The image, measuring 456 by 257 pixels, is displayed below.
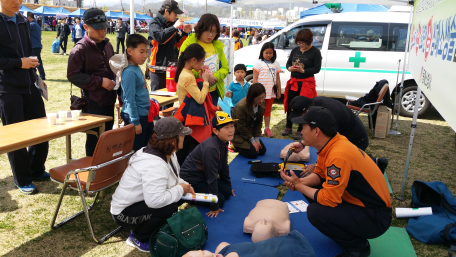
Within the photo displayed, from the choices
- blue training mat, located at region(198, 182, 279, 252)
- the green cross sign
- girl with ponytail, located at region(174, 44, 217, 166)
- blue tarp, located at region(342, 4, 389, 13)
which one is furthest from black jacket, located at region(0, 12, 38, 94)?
blue tarp, located at region(342, 4, 389, 13)

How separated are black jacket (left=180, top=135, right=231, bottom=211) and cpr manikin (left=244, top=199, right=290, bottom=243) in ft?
1.56

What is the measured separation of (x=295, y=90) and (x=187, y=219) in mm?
3665

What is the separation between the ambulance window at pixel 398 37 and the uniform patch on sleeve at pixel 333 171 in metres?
5.96

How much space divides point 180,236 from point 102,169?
917 millimetres

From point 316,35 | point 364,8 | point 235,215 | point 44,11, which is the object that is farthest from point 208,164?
point 44,11

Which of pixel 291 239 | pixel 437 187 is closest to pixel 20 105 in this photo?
pixel 291 239

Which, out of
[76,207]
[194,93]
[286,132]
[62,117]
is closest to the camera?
[62,117]

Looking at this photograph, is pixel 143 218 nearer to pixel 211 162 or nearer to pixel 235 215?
pixel 211 162

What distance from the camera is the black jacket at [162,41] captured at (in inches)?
188

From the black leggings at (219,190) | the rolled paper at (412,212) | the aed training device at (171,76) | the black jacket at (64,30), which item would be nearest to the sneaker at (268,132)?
the aed training device at (171,76)

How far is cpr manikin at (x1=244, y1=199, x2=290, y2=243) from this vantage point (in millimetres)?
2838

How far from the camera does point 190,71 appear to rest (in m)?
3.80

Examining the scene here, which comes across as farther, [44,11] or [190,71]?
[44,11]

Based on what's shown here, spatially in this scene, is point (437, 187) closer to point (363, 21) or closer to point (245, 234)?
point (245, 234)
